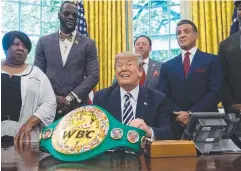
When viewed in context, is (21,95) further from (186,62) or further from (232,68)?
(232,68)

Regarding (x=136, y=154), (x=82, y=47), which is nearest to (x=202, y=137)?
(x=136, y=154)

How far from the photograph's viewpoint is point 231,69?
120 inches

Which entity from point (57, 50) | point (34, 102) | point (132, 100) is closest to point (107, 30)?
point (57, 50)

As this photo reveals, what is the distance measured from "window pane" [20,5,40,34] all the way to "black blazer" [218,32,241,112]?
432 cm

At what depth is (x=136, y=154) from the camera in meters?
1.47

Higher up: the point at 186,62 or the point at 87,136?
the point at 186,62

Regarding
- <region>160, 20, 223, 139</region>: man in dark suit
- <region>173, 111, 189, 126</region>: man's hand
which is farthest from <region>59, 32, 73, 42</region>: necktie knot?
<region>173, 111, 189, 126</region>: man's hand

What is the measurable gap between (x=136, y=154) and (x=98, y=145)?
0.79 feet

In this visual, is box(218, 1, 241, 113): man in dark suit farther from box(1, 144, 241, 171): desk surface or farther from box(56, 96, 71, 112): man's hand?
box(1, 144, 241, 171): desk surface

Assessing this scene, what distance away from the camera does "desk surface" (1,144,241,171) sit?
3.70 feet

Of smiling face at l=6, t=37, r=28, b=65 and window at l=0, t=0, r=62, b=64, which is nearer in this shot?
smiling face at l=6, t=37, r=28, b=65

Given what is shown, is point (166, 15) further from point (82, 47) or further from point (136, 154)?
point (136, 154)

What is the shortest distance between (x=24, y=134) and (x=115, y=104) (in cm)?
67

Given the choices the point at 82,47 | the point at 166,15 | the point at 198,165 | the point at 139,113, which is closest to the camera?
the point at 198,165
